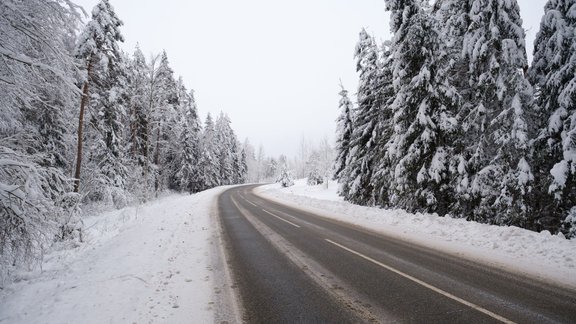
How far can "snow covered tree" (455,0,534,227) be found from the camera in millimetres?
11055

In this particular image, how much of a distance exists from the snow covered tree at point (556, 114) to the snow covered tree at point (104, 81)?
653 inches

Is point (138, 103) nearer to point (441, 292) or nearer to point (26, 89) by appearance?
point (26, 89)

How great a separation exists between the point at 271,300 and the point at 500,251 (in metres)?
6.46

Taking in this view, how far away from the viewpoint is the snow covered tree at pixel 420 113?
1377 cm

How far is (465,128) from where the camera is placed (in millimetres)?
12805

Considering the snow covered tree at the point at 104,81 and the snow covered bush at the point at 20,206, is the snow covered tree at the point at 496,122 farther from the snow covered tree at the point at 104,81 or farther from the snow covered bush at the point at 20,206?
the snow covered tree at the point at 104,81

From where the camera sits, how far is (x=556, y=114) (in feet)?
32.9

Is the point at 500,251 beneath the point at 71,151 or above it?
beneath

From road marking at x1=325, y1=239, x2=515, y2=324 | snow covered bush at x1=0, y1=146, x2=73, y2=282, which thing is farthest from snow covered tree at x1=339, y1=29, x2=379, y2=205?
snow covered bush at x1=0, y1=146, x2=73, y2=282

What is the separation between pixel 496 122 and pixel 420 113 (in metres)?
3.09

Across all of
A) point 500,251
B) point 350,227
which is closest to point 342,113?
point 350,227

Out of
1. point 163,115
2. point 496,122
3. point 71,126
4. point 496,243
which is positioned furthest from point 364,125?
point 163,115

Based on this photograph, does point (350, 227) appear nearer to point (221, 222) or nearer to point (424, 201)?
point (424, 201)

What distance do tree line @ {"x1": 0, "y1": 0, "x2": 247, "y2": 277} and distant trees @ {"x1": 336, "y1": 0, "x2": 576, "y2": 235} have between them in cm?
1337
